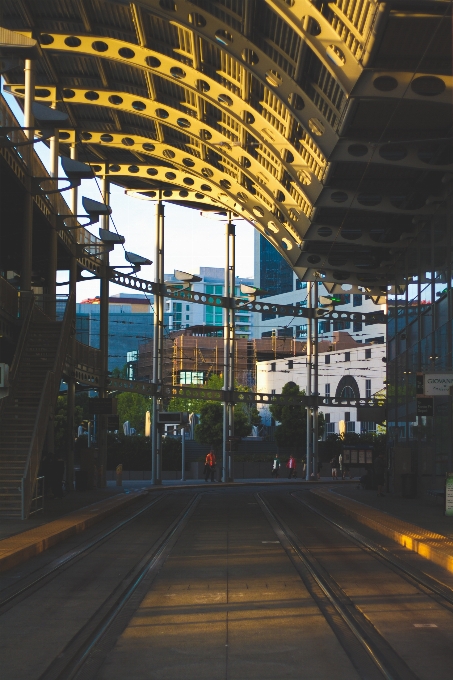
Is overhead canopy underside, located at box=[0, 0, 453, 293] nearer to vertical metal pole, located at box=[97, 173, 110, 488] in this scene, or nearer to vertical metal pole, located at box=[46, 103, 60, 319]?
vertical metal pole, located at box=[46, 103, 60, 319]

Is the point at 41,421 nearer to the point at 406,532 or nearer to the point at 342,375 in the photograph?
the point at 406,532

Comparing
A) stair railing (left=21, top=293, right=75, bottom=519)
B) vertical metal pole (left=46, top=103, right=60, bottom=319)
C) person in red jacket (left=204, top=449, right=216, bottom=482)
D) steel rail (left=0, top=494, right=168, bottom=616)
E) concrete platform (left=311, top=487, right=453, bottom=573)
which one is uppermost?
vertical metal pole (left=46, top=103, right=60, bottom=319)

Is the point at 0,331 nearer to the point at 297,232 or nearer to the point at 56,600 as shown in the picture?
the point at 297,232

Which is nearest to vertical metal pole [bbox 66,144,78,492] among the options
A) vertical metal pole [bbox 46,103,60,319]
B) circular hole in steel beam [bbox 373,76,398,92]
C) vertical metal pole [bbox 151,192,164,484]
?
vertical metal pole [bbox 46,103,60,319]

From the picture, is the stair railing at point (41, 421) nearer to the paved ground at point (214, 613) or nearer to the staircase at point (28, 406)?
the staircase at point (28, 406)

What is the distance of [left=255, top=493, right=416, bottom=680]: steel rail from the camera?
27.0ft

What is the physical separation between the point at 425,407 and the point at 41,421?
10.1 metres

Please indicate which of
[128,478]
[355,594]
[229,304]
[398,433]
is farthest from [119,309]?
[355,594]

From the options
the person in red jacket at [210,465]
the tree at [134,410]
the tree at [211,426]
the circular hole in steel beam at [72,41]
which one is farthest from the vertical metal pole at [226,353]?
the tree at [134,410]

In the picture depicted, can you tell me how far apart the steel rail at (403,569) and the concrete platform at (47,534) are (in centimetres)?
556

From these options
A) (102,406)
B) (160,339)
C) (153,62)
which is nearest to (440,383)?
(153,62)

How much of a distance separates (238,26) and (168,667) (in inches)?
845

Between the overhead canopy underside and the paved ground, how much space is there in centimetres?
977

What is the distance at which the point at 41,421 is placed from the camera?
82.6 feet
